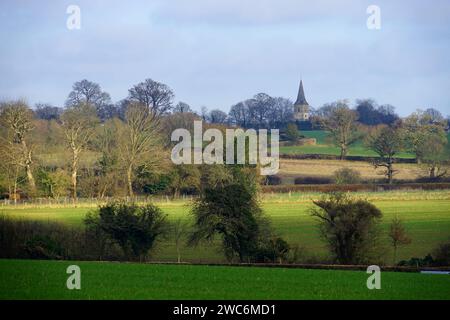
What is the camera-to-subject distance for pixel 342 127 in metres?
103

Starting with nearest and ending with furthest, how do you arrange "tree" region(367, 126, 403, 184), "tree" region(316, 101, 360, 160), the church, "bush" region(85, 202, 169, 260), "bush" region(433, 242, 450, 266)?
"bush" region(433, 242, 450, 266) < "bush" region(85, 202, 169, 260) < "tree" region(367, 126, 403, 184) < "tree" region(316, 101, 360, 160) < the church

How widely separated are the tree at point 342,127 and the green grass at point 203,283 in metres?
70.8

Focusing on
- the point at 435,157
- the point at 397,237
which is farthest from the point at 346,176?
the point at 397,237

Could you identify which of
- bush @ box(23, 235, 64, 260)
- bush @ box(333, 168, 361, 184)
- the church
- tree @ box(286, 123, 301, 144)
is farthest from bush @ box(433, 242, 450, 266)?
the church

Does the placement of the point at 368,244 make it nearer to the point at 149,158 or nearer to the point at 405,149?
the point at 149,158

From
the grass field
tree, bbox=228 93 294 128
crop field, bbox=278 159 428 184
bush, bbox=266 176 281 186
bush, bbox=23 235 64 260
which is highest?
tree, bbox=228 93 294 128

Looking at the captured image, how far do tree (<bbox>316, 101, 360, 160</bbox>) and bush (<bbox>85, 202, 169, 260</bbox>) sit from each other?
61.0 metres

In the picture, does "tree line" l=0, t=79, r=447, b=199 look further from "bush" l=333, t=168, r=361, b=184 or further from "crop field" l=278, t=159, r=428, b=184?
"bush" l=333, t=168, r=361, b=184

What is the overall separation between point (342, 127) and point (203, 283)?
7971 centimetres

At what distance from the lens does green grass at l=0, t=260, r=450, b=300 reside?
71.9ft

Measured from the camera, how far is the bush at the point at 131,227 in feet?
125

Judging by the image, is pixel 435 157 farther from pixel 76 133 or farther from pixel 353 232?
pixel 353 232

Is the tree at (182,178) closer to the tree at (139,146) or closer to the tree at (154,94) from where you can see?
the tree at (139,146)
